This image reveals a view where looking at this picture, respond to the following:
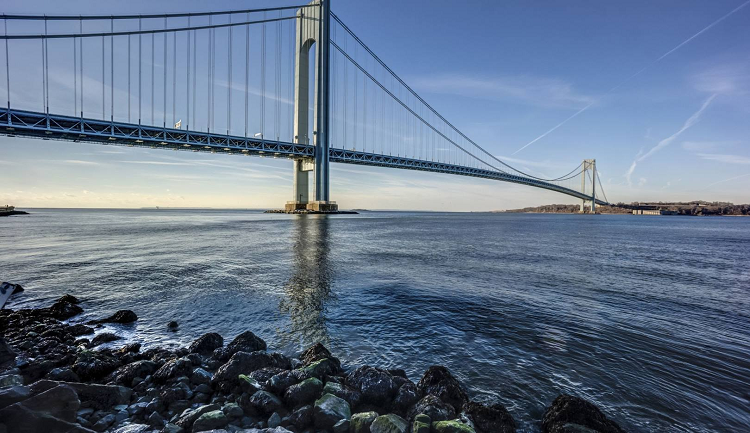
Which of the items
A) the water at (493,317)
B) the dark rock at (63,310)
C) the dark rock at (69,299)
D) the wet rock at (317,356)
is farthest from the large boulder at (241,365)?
the dark rock at (69,299)

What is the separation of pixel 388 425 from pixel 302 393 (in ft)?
3.69

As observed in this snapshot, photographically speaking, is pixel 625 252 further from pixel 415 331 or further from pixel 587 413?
pixel 587 413

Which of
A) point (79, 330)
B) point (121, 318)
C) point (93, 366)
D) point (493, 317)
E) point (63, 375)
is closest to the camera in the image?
point (63, 375)

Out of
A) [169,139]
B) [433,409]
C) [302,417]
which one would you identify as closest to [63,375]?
[302,417]

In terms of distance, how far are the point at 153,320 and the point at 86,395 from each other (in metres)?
3.63

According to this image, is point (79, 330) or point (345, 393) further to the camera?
point (79, 330)

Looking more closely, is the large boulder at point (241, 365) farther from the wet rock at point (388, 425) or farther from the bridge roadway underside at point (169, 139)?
the bridge roadway underside at point (169, 139)

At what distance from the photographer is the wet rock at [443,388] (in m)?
3.86

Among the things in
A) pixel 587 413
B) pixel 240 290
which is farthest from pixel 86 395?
pixel 240 290

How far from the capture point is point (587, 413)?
340 centimetres

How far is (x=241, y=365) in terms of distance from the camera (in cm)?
432

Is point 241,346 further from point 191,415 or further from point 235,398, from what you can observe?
point 191,415

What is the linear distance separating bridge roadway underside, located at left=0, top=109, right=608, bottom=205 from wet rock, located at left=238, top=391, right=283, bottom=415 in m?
53.5

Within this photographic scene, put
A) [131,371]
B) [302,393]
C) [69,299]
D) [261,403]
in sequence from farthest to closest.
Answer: [69,299]
[131,371]
[302,393]
[261,403]
